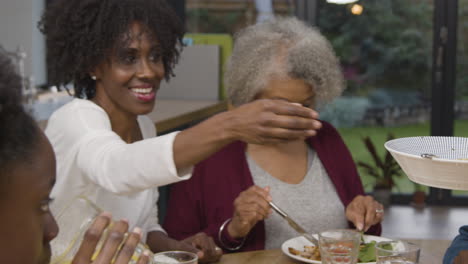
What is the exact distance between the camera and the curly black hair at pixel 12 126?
3.18 ft

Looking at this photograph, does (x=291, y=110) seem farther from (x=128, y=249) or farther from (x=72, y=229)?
(x=72, y=229)

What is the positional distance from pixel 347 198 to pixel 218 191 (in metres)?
0.43

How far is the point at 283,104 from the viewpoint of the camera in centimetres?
125

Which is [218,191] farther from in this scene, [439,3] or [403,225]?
[439,3]

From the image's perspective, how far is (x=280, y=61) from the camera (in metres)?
2.27

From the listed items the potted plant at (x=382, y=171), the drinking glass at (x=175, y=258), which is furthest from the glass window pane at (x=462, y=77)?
the drinking glass at (x=175, y=258)

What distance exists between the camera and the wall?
19.9 feet

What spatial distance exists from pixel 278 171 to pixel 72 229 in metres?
1.09

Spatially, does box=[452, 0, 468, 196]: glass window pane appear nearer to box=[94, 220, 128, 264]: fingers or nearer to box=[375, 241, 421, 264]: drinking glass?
box=[375, 241, 421, 264]: drinking glass

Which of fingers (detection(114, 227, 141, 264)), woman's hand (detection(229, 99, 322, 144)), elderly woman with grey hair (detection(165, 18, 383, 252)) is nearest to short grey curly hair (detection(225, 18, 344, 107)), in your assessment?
elderly woman with grey hair (detection(165, 18, 383, 252))

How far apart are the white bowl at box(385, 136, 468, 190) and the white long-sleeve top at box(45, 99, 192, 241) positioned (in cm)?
44

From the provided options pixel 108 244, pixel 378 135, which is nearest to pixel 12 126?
pixel 108 244

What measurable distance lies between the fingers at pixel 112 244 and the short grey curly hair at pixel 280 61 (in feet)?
3.84

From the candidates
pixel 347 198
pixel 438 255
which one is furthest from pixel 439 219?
pixel 438 255
